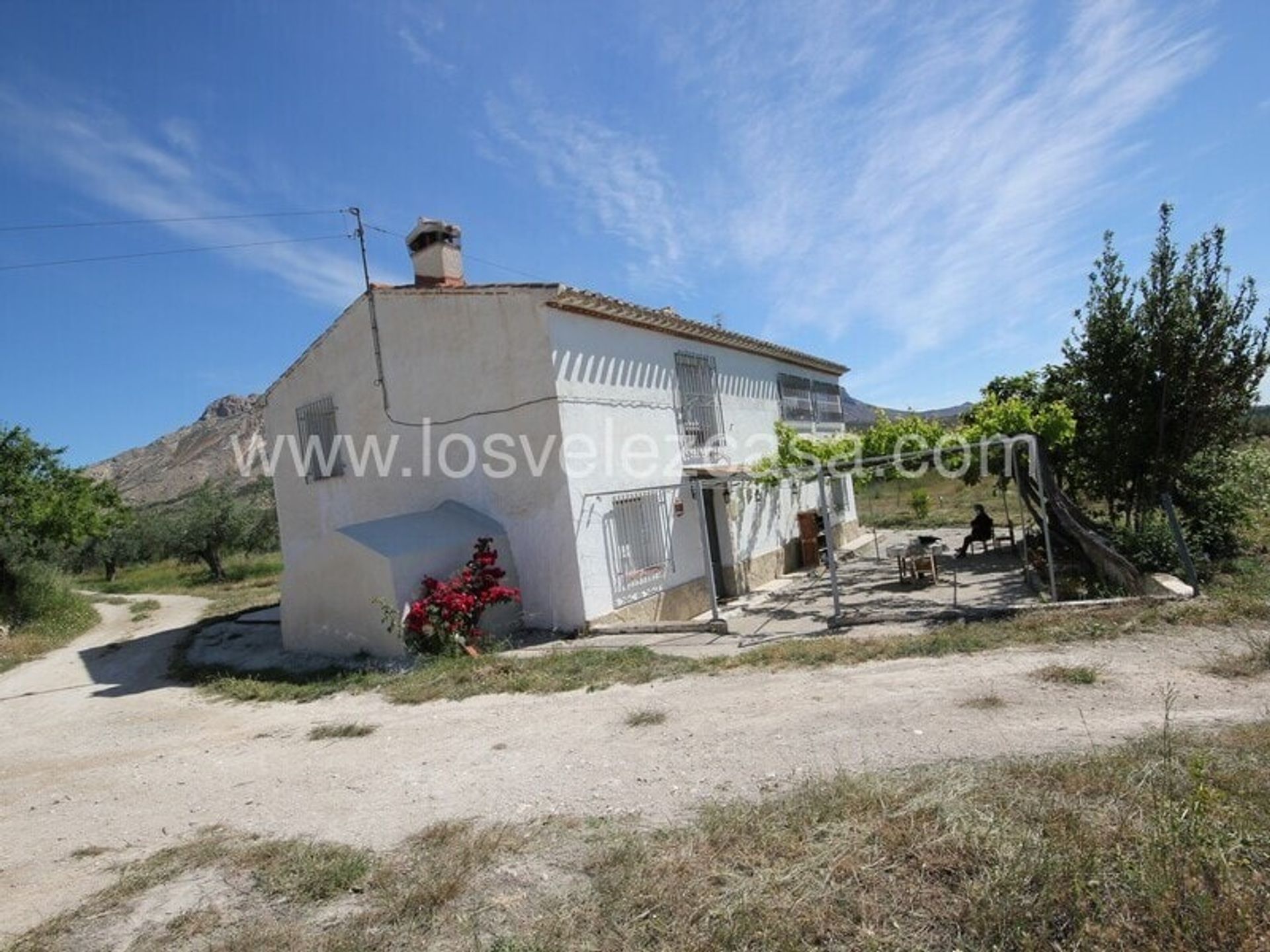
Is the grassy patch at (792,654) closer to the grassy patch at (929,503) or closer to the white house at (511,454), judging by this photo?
the white house at (511,454)

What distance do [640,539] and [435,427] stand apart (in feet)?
12.7

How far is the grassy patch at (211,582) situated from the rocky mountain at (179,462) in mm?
33502

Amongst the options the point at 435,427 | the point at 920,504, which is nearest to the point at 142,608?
the point at 435,427

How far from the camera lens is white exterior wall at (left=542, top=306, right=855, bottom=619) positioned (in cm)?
1042

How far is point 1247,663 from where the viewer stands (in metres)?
5.45

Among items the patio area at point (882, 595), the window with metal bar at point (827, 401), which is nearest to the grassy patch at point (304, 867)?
the patio area at point (882, 595)

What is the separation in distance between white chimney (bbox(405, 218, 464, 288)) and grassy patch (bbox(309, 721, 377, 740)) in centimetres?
804

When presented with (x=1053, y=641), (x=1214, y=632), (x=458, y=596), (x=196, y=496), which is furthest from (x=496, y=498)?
(x=196, y=496)

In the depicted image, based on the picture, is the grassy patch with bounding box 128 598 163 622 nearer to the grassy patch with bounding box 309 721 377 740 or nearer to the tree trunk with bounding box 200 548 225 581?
the tree trunk with bounding box 200 548 225 581

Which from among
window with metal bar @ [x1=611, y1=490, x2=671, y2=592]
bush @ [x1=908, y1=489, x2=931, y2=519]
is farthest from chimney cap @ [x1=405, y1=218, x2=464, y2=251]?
bush @ [x1=908, y1=489, x2=931, y2=519]

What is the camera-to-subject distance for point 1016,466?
10.9m

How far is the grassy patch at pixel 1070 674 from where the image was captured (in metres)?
5.58

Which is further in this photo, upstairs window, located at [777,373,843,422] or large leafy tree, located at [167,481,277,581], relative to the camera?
large leafy tree, located at [167,481,277,581]

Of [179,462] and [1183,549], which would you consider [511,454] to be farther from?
[179,462]
